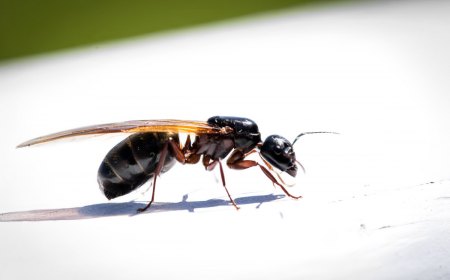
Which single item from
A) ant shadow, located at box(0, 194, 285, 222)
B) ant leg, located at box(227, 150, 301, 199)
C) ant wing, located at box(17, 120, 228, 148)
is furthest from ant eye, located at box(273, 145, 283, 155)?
ant wing, located at box(17, 120, 228, 148)

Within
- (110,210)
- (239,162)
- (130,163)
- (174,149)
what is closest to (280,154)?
(239,162)

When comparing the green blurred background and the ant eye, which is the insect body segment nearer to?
the ant eye

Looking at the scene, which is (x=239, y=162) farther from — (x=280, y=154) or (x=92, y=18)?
(x=92, y=18)

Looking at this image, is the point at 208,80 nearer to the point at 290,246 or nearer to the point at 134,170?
the point at 134,170

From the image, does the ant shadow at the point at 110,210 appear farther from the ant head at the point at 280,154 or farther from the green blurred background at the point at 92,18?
the green blurred background at the point at 92,18

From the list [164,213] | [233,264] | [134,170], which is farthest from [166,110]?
[233,264]

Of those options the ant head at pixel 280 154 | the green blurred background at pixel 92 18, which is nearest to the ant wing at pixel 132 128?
the ant head at pixel 280 154
